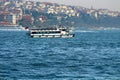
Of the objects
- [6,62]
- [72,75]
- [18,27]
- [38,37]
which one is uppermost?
[72,75]

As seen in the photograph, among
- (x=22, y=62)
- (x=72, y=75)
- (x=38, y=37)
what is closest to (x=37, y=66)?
(x=22, y=62)

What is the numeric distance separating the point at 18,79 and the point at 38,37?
69958 mm

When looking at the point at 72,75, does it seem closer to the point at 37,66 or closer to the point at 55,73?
the point at 55,73

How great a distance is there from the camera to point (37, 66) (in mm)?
33188

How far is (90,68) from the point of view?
32.0m

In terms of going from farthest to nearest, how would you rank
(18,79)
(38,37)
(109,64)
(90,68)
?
1. (38,37)
2. (109,64)
3. (90,68)
4. (18,79)

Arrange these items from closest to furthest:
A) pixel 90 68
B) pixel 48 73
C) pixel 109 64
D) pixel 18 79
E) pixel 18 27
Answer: pixel 18 79 < pixel 48 73 < pixel 90 68 < pixel 109 64 < pixel 18 27

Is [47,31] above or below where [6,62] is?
below

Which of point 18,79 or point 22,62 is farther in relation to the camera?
point 22,62

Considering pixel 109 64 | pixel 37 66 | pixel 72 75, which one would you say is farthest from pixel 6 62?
pixel 72 75

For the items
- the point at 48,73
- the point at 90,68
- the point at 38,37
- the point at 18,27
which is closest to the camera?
the point at 48,73

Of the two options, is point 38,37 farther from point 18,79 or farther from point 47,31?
point 18,79

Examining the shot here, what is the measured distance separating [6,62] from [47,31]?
6107 centimetres

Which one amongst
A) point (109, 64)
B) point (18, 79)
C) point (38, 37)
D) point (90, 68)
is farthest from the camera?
point (38, 37)
